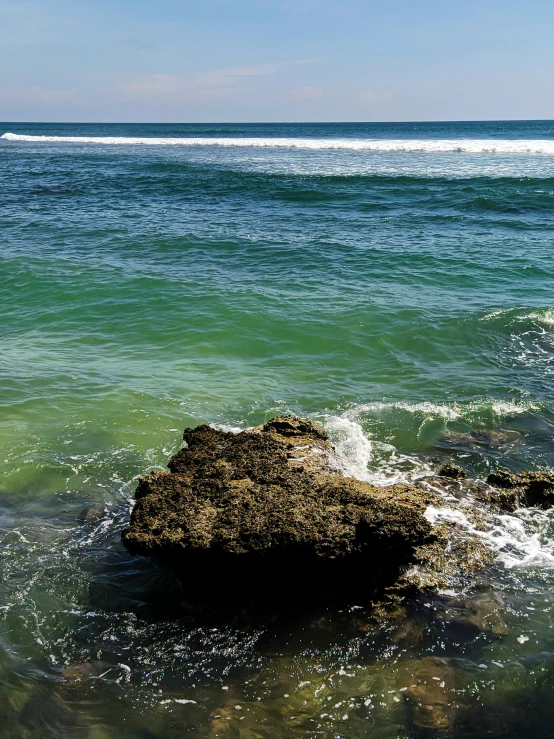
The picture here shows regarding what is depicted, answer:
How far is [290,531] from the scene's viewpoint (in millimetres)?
5281

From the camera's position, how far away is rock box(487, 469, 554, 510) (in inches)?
265

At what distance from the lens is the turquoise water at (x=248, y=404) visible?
461 cm

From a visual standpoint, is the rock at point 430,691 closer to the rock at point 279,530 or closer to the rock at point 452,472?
the rock at point 279,530

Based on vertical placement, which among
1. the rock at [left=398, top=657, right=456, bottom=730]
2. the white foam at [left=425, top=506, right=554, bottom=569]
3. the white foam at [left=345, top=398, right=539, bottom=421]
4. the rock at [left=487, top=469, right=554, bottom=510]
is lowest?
the rock at [left=398, top=657, right=456, bottom=730]

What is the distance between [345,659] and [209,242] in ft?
53.9

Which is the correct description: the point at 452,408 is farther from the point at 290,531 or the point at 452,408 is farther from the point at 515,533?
the point at 290,531

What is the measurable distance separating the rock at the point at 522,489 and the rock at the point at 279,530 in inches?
49.9

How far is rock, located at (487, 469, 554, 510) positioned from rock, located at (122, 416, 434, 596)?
127 centimetres

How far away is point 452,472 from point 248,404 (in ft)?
11.6

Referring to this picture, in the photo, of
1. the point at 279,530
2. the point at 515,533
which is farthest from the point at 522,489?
the point at 279,530

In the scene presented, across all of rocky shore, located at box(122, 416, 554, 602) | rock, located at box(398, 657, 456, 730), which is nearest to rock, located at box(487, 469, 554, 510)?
rocky shore, located at box(122, 416, 554, 602)

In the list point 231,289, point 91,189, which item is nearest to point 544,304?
point 231,289

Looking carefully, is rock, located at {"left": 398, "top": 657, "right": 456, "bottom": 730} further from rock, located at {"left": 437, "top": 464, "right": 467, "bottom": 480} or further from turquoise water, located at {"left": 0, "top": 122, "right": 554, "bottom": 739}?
rock, located at {"left": 437, "top": 464, "right": 467, "bottom": 480}

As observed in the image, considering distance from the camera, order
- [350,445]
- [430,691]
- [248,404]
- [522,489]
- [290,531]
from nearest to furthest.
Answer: [430,691] → [290,531] → [522,489] → [350,445] → [248,404]
